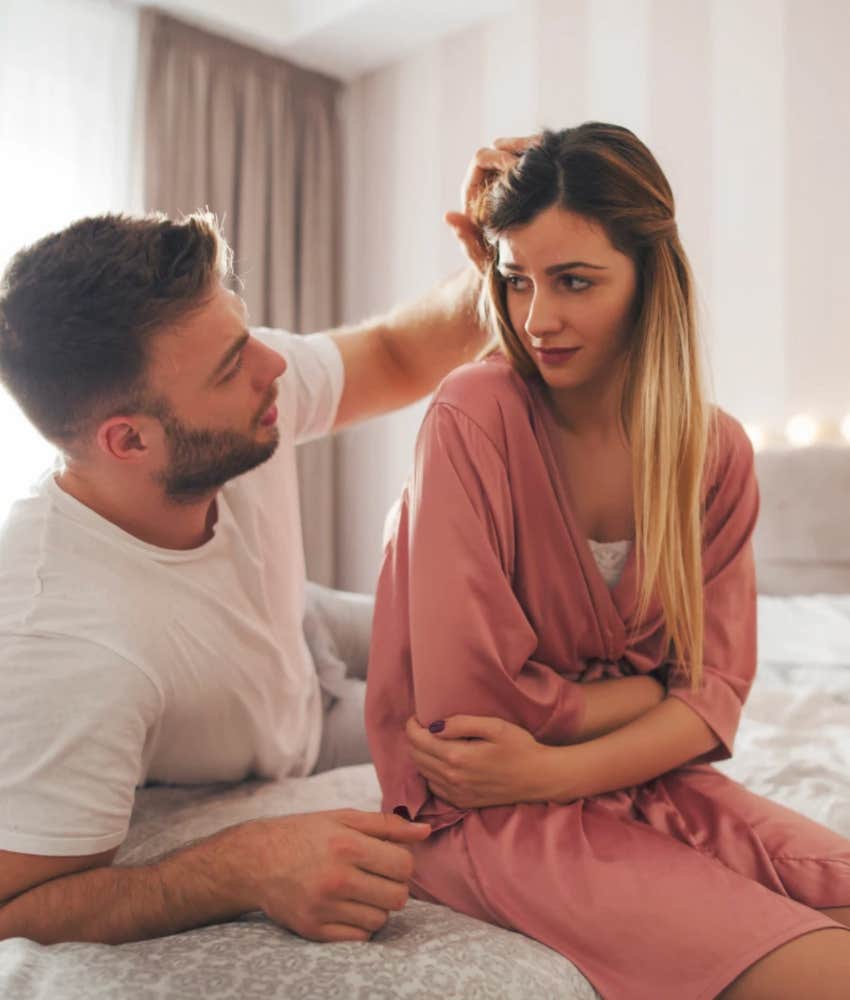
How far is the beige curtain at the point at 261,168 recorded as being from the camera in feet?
12.6

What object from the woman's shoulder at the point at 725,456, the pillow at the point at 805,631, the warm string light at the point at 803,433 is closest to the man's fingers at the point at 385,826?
the woman's shoulder at the point at 725,456

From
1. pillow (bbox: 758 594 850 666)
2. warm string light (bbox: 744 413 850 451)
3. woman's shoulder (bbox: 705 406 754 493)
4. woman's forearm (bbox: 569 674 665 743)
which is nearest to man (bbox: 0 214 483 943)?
woman's forearm (bbox: 569 674 665 743)

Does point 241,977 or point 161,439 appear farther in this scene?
point 161,439

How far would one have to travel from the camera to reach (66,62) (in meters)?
3.64

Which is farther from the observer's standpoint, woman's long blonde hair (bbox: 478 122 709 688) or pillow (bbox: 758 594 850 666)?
pillow (bbox: 758 594 850 666)

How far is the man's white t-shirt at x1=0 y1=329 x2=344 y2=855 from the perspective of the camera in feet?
3.60

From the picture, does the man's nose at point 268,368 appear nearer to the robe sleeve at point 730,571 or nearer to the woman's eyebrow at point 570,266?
the woman's eyebrow at point 570,266

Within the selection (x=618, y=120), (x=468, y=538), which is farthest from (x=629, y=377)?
(x=618, y=120)

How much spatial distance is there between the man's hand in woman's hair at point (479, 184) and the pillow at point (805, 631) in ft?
4.14

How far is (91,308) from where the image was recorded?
3.97 ft

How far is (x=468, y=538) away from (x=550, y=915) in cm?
40

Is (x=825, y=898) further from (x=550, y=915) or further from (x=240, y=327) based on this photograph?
(x=240, y=327)

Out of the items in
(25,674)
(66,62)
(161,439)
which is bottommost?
(25,674)

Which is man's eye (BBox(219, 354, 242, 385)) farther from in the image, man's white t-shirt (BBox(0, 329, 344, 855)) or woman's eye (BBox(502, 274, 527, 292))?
woman's eye (BBox(502, 274, 527, 292))
